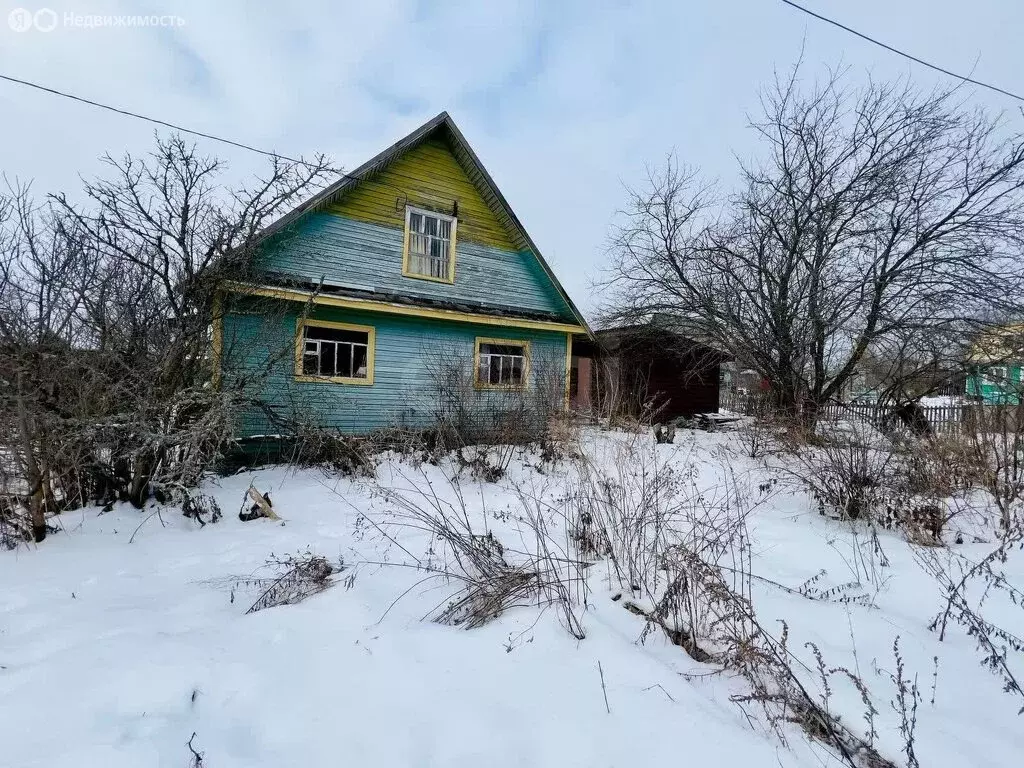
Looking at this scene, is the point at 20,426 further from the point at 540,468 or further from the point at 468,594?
the point at 540,468

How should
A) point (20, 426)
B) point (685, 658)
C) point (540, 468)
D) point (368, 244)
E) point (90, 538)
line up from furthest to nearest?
point (368, 244), point (540, 468), point (90, 538), point (20, 426), point (685, 658)

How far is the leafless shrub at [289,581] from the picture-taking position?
3296mm

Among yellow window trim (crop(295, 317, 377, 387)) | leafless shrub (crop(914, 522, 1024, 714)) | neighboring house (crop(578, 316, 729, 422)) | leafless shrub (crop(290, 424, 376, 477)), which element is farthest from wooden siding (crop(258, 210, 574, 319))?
leafless shrub (crop(914, 522, 1024, 714))

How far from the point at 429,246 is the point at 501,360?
3.10 meters

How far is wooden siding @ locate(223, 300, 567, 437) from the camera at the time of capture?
320 inches

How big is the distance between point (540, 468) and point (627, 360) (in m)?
9.66

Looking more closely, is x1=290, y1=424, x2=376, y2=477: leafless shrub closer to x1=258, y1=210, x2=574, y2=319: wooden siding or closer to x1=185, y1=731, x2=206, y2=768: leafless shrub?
x1=258, y1=210, x2=574, y2=319: wooden siding

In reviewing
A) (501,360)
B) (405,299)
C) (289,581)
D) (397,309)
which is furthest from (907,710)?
(501,360)

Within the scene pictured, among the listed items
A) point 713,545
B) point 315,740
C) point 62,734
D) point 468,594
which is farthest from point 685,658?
point 62,734

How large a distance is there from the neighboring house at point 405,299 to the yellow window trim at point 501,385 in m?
0.04

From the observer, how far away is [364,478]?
7.23 m

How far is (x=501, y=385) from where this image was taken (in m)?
10.2

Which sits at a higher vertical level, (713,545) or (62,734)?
(713,545)

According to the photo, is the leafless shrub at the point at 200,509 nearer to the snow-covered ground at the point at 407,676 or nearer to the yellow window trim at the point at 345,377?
the snow-covered ground at the point at 407,676
